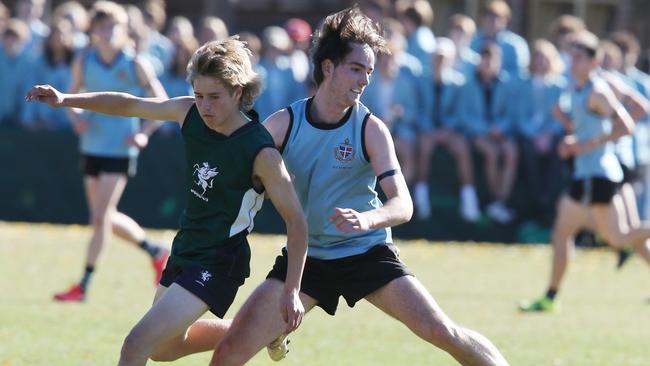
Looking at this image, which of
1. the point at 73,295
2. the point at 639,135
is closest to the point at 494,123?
the point at 639,135

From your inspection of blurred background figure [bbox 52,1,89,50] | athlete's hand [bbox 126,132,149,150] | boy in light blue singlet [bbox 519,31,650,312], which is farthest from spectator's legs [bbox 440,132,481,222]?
athlete's hand [bbox 126,132,149,150]

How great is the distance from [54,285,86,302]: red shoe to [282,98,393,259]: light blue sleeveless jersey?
16.9ft

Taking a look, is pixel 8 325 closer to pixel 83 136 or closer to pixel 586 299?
pixel 83 136

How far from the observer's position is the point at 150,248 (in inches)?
476

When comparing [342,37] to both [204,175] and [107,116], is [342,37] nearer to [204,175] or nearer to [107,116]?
[204,175]

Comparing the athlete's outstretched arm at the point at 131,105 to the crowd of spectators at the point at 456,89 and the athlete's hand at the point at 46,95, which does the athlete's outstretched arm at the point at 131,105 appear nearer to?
the athlete's hand at the point at 46,95

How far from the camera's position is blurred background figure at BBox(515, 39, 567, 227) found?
18609 mm

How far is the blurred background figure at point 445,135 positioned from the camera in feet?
60.8

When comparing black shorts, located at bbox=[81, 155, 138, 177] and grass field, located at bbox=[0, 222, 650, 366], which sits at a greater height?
black shorts, located at bbox=[81, 155, 138, 177]

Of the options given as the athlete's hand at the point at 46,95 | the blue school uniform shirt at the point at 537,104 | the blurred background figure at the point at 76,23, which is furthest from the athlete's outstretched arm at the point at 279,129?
the blurred background figure at the point at 76,23

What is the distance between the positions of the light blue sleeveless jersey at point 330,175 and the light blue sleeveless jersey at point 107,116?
5.47m

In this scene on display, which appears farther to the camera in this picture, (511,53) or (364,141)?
(511,53)

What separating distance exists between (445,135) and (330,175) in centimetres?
1197

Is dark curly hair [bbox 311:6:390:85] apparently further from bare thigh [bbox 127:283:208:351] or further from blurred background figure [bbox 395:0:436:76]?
blurred background figure [bbox 395:0:436:76]
